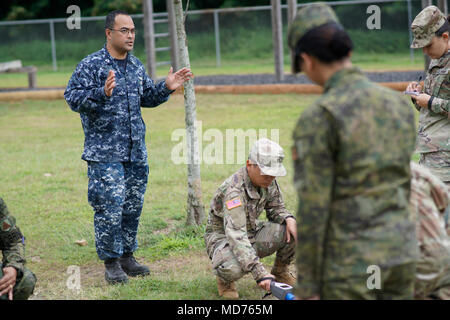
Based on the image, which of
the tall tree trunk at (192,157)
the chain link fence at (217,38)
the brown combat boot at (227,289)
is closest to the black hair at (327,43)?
the brown combat boot at (227,289)

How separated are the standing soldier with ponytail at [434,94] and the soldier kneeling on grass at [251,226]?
1.32 meters

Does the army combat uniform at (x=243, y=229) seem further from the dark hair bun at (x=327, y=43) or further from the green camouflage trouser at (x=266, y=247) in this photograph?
the dark hair bun at (x=327, y=43)

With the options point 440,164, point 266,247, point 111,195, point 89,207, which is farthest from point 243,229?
point 89,207

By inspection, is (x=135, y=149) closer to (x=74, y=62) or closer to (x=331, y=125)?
(x=331, y=125)

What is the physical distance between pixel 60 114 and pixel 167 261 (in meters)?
9.73

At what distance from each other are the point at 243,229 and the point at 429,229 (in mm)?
1701

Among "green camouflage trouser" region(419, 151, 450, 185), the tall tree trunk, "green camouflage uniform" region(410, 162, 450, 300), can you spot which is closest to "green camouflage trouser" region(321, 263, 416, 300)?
"green camouflage uniform" region(410, 162, 450, 300)

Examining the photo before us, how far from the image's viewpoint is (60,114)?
49.1 feet

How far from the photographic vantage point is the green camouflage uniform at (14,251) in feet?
13.6

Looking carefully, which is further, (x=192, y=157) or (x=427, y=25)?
(x=192, y=157)

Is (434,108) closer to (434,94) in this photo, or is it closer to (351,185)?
(434,94)

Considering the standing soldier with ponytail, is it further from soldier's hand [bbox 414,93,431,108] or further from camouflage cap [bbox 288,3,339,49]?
camouflage cap [bbox 288,3,339,49]

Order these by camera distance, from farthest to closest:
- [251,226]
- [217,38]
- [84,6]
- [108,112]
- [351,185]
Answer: [84,6], [217,38], [108,112], [251,226], [351,185]

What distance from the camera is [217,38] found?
23547 mm
